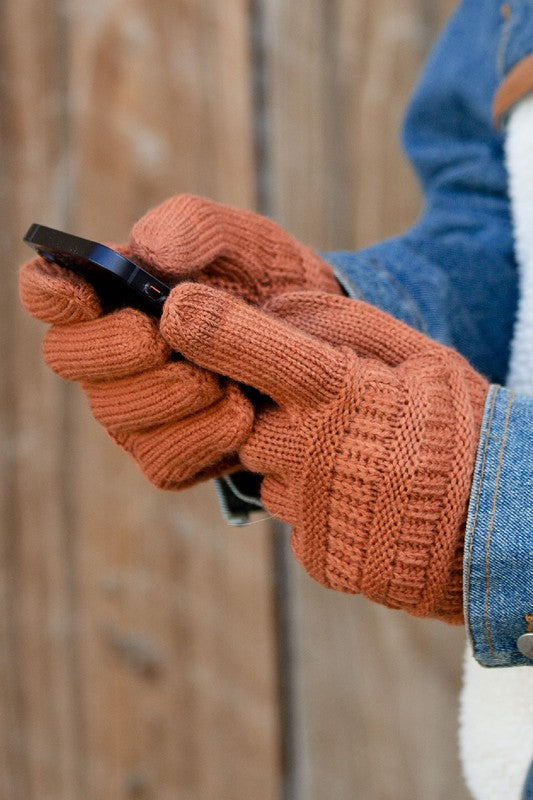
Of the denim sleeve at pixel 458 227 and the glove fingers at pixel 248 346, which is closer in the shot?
the glove fingers at pixel 248 346

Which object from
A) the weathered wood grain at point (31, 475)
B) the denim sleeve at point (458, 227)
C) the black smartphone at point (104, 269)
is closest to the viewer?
the black smartphone at point (104, 269)

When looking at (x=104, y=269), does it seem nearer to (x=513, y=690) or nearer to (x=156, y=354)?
(x=156, y=354)

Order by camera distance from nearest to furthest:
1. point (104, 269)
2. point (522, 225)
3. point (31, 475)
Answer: point (104, 269) < point (522, 225) < point (31, 475)

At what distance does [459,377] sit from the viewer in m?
0.39

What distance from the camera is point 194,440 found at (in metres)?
0.39

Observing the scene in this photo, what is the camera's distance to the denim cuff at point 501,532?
0.36 meters

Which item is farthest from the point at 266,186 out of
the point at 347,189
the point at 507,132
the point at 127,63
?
the point at 507,132

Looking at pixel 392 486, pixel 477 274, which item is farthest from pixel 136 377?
pixel 477 274

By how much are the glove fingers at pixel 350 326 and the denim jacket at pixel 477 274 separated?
5 centimetres

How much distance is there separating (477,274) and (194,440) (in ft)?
0.86

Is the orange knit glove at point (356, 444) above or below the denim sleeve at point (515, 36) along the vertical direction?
below

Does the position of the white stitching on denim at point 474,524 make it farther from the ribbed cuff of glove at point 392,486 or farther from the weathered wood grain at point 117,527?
the weathered wood grain at point 117,527

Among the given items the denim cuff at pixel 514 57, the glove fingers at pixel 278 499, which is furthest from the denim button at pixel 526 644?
the denim cuff at pixel 514 57

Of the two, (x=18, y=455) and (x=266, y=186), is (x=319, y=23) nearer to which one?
(x=266, y=186)
